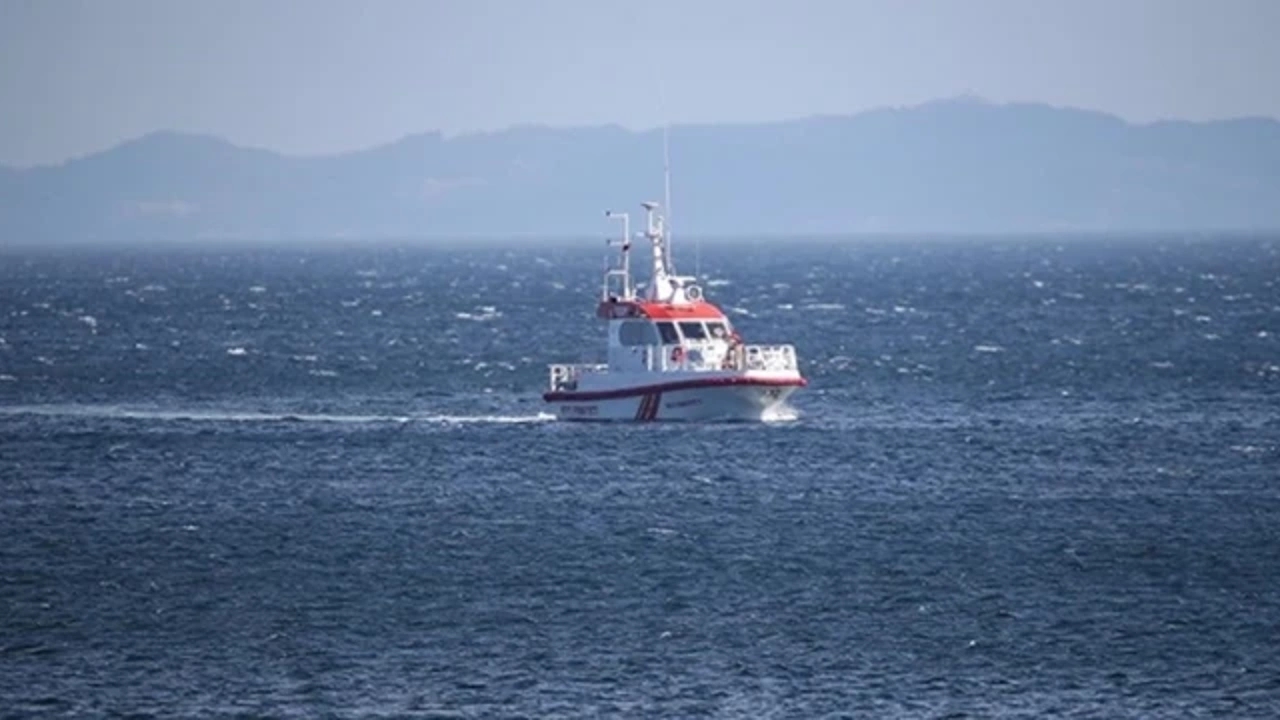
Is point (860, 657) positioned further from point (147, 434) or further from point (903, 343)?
point (903, 343)

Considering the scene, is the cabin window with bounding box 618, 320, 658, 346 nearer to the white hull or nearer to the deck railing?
the white hull

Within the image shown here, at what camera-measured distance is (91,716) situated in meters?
45.1

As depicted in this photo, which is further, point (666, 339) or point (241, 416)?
point (241, 416)

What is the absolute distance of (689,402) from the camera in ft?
269

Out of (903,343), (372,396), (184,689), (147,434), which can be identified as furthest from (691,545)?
(903,343)

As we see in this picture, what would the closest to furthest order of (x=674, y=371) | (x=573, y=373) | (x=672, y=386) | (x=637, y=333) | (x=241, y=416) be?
(x=672, y=386)
(x=674, y=371)
(x=637, y=333)
(x=573, y=373)
(x=241, y=416)

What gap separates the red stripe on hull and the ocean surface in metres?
1.03

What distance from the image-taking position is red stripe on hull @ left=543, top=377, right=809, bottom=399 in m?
81.2

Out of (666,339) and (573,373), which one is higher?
(666,339)

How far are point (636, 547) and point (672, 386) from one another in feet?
66.5

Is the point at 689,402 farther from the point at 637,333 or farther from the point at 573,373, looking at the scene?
the point at 573,373

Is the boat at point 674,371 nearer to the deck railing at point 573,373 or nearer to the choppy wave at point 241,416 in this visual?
the deck railing at point 573,373

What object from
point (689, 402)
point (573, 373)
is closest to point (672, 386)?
point (689, 402)

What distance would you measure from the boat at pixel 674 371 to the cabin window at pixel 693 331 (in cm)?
3
